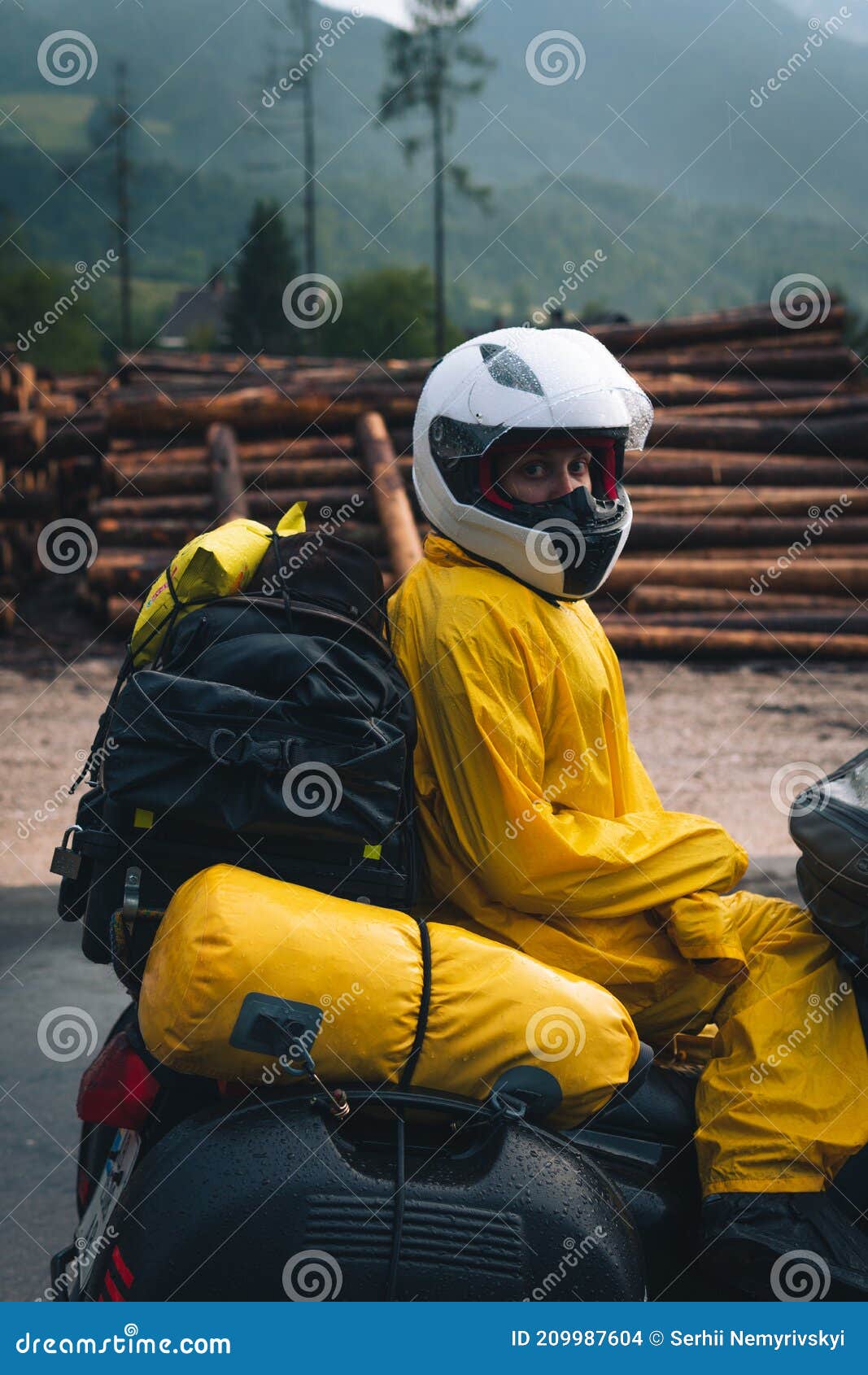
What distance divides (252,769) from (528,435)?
898 millimetres

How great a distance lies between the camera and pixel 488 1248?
1973 mm

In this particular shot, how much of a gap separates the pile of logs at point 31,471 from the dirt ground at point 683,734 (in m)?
2.46

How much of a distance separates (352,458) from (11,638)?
12.1 feet

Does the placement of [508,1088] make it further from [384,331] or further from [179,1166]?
[384,331]
